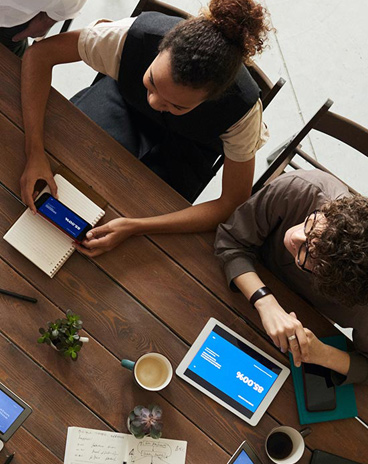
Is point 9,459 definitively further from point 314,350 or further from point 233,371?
point 314,350

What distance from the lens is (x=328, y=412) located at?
4.95 feet

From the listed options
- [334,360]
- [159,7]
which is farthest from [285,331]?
[159,7]

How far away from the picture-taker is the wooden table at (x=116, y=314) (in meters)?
1.42

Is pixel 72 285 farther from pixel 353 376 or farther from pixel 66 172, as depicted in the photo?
pixel 353 376

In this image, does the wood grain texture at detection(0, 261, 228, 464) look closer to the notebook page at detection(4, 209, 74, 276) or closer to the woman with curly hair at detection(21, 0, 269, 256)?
the notebook page at detection(4, 209, 74, 276)

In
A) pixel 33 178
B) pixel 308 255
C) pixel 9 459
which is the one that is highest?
pixel 308 255

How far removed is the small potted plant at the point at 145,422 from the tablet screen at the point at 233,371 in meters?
0.15

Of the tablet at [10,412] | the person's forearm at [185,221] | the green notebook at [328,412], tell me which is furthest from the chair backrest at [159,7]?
the tablet at [10,412]

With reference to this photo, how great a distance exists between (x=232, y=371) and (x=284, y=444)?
0.77 ft

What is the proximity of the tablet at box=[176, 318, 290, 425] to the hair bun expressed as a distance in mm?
737

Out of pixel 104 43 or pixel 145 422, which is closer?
pixel 145 422

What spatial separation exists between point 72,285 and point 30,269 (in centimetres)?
12

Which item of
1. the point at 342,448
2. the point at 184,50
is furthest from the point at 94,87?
the point at 342,448

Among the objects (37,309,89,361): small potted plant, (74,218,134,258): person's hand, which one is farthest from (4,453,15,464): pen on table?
(74,218,134,258): person's hand
